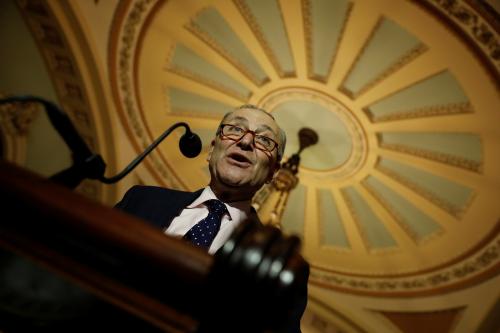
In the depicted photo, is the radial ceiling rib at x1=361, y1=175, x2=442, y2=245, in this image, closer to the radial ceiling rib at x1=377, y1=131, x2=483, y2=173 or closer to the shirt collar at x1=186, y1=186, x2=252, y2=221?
the radial ceiling rib at x1=377, y1=131, x2=483, y2=173

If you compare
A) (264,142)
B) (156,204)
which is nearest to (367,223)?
(264,142)

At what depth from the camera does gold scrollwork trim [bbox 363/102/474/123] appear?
3.53 m

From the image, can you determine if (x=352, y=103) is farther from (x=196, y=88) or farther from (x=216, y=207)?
(x=216, y=207)

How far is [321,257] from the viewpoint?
5.50m

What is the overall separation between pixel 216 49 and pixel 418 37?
2041 millimetres

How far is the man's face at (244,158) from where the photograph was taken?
49.1 inches

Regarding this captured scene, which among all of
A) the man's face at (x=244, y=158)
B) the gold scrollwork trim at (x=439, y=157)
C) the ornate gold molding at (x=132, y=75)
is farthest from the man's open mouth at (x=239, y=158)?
the gold scrollwork trim at (x=439, y=157)

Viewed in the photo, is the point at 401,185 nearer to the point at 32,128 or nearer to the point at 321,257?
the point at 321,257

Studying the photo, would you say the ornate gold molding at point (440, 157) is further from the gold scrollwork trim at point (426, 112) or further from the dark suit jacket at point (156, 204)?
the dark suit jacket at point (156, 204)

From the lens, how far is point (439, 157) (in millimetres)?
4062

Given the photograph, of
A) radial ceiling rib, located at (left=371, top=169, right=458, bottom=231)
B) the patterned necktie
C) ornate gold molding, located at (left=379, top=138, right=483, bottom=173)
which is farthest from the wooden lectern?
radial ceiling rib, located at (left=371, top=169, right=458, bottom=231)

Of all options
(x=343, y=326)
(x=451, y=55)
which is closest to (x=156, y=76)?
(x=451, y=55)

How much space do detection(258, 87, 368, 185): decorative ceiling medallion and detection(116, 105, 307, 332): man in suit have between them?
303 centimetres

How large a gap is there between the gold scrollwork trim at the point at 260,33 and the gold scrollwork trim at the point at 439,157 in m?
1.48
